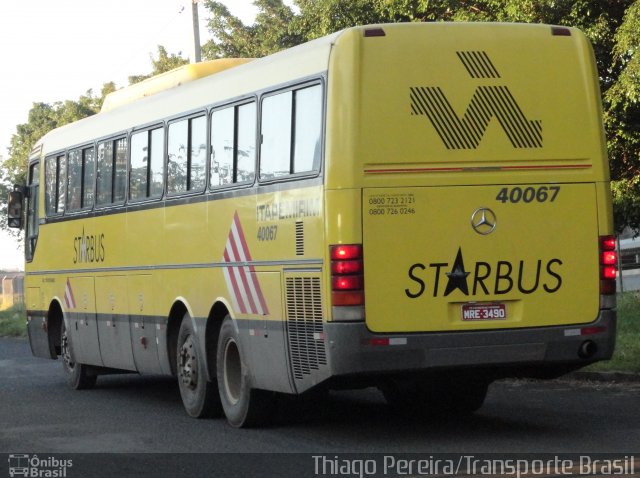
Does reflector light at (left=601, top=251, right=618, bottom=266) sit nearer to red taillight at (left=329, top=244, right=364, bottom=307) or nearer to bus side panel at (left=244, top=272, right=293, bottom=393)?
red taillight at (left=329, top=244, right=364, bottom=307)

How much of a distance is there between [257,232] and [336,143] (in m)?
1.68

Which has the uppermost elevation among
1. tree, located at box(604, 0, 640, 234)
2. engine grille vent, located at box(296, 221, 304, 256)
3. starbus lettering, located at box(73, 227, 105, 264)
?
tree, located at box(604, 0, 640, 234)

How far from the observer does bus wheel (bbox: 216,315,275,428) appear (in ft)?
42.3

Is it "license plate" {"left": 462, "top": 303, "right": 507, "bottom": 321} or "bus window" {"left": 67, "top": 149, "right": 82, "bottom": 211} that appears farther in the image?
"bus window" {"left": 67, "top": 149, "right": 82, "bottom": 211}

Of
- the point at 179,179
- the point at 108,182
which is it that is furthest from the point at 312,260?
the point at 108,182

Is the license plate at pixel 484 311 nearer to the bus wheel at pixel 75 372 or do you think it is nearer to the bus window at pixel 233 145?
the bus window at pixel 233 145

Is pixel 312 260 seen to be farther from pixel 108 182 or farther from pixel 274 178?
pixel 108 182

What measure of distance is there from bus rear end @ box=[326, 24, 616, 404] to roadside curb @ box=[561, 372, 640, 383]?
386cm

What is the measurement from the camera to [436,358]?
11.3 meters

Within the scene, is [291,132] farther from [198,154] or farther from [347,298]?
[198,154]

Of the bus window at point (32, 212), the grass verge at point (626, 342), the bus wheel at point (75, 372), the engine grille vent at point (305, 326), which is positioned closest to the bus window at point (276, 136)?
the engine grille vent at point (305, 326)

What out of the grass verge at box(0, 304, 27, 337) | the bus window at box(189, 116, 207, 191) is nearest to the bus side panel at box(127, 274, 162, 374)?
the bus window at box(189, 116, 207, 191)

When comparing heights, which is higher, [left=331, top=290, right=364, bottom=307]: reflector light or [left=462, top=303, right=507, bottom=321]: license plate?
[left=331, top=290, right=364, bottom=307]: reflector light

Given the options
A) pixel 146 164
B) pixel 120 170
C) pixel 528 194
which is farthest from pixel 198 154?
pixel 528 194
